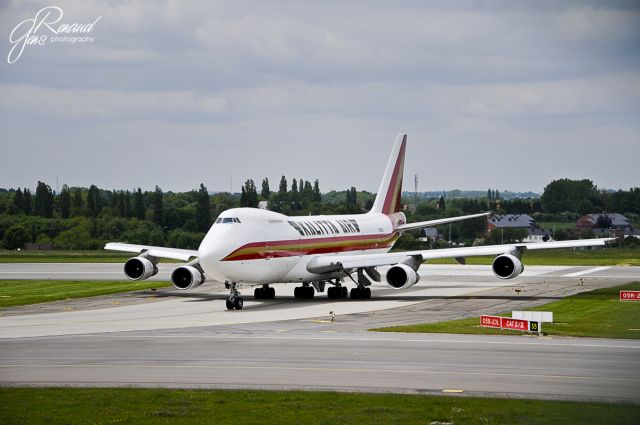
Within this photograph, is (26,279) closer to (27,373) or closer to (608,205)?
(27,373)

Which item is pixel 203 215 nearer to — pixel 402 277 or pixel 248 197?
pixel 248 197

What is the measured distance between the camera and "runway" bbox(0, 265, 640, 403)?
28.4 m

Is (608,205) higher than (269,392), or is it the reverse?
(608,205)

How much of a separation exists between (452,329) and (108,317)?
692 inches

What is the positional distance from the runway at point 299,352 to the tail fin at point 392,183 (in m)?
21.3

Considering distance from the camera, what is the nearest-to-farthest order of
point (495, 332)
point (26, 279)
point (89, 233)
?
point (495, 332) < point (26, 279) < point (89, 233)

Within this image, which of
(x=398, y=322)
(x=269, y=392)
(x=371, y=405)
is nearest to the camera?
(x=371, y=405)

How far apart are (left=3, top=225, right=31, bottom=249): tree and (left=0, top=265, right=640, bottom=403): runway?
8324 centimetres

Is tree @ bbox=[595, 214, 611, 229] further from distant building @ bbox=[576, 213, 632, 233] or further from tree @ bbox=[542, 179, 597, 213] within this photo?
tree @ bbox=[542, 179, 597, 213]

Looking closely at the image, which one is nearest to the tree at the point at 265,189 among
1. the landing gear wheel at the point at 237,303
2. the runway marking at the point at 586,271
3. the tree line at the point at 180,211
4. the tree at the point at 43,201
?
the tree line at the point at 180,211

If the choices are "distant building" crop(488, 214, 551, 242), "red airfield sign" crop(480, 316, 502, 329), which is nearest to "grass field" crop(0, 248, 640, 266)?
"distant building" crop(488, 214, 551, 242)

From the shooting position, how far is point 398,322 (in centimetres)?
4616

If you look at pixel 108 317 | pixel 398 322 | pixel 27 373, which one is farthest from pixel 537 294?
pixel 27 373

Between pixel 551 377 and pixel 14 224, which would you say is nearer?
pixel 551 377
